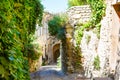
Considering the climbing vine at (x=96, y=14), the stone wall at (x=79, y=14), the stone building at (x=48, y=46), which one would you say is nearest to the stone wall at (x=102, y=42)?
the stone wall at (x=79, y=14)

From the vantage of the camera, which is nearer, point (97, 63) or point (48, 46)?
point (97, 63)

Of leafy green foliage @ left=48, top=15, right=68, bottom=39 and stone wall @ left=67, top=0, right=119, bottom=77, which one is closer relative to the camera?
stone wall @ left=67, top=0, right=119, bottom=77

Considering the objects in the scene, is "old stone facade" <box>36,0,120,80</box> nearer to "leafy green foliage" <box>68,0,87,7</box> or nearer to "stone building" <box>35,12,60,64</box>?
"leafy green foliage" <box>68,0,87,7</box>

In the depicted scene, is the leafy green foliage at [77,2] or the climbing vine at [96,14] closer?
the climbing vine at [96,14]

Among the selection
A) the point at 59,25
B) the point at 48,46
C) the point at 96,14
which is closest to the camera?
the point at 96,14

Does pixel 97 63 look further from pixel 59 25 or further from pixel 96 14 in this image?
pixel 59 25

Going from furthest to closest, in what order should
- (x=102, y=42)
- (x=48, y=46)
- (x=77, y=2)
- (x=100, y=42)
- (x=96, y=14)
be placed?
(x=48, y=46) < (x=77, y=2) < (x=96, y=14) < (x=100, y=42) < (x=102, y=42)

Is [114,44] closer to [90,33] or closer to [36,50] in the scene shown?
[90,33]

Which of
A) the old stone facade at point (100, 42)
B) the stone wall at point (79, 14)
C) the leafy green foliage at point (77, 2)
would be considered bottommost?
the old stone facade at point (100, 42)

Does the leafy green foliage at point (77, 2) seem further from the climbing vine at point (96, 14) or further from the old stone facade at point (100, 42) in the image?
the climbing vine at point (96, 14)

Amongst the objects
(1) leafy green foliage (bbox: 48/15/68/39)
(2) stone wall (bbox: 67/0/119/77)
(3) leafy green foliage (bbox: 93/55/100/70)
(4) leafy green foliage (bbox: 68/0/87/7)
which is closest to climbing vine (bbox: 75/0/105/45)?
(2) stone wall (bbox: 67/0/119/77)

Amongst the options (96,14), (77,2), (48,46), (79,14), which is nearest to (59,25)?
(79,14)

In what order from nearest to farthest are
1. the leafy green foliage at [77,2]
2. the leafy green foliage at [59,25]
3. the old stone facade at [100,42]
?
the old stone facade at [100,42]
the leafy green foliage at [59,25]
the leafy green foliage at [77,2]

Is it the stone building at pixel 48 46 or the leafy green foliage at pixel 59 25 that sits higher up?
the leafy green foliage at pixel 59 25
